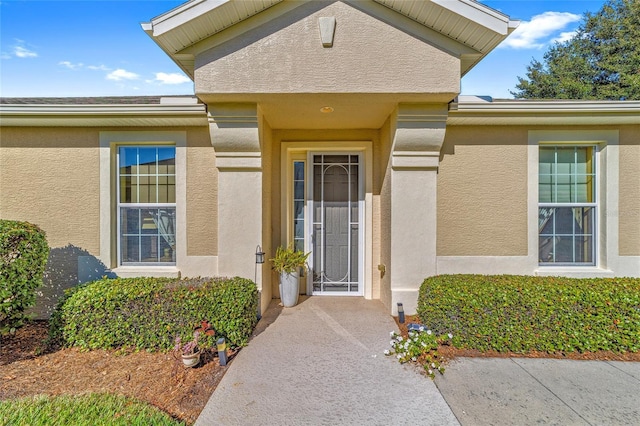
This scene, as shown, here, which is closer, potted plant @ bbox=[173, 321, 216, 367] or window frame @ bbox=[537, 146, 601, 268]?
potted plant @ bbox=[173, 321, 216, 367]

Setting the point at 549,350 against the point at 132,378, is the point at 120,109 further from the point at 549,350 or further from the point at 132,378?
the point at 549,350

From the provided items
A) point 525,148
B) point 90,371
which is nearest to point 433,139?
point 525,148

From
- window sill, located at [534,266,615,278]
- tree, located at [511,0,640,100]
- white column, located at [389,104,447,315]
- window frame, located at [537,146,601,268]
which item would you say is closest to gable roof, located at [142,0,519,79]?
white column, located at [389,104,447,315]

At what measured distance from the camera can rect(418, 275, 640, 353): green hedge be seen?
364 cm

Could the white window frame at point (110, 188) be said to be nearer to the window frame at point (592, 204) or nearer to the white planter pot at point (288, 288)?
the white planter pot at point (288, 288)

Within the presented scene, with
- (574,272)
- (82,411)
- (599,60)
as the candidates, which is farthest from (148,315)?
Answer: (599,60)

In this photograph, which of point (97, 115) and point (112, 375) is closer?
point (112, 375)

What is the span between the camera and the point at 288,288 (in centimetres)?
514

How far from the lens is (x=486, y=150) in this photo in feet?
16.1

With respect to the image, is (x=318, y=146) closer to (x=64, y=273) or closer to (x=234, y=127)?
(x=234, y=127)

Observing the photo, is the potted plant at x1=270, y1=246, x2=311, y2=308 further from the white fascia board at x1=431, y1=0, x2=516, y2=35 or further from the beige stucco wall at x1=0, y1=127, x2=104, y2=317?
the white fascia board at x1=431, y1=0, x2=516, y2=35

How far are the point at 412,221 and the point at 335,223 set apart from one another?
1.69m

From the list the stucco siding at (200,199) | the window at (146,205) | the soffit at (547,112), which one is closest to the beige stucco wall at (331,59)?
the soffit at (547,112)

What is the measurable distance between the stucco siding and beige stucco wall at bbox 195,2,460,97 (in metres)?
1.28
